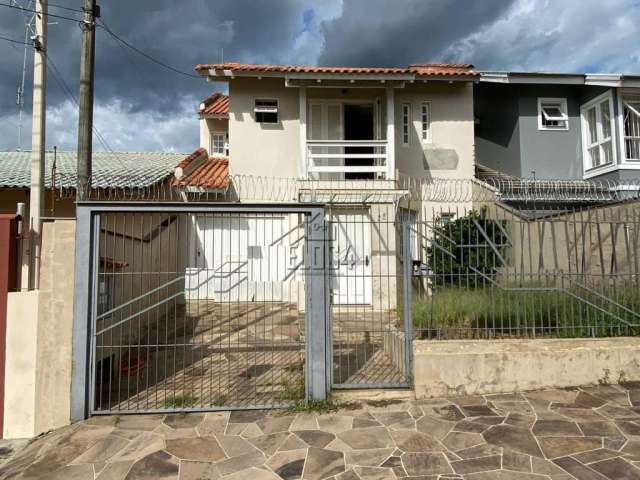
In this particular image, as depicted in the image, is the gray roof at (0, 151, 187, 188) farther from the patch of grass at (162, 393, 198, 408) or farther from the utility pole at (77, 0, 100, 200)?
the patch of grass at (162, 393, 198, 408)

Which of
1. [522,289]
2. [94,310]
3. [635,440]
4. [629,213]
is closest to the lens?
[635,440]

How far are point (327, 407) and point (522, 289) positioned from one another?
2.86m

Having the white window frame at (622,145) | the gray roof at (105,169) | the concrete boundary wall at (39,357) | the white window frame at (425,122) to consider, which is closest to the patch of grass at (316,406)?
the concrete boundary wall at (39,357)

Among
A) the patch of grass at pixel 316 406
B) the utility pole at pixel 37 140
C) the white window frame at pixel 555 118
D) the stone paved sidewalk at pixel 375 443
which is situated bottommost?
the stone paved sidewalk at pixel 375 443

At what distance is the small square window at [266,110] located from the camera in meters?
10.9

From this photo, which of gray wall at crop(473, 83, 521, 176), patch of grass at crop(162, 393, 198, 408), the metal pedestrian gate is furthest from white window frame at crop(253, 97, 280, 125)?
patch of grass at crop(162, 393, 198, 408)

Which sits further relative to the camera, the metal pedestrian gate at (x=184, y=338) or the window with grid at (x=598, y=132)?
the window with grid at (x=598, y=132)

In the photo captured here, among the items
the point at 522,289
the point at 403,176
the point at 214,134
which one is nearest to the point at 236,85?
the point at 214,134

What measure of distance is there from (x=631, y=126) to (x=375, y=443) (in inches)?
526

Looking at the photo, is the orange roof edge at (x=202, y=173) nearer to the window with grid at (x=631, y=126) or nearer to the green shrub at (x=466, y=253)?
the green shrub at (x=466, y=253)

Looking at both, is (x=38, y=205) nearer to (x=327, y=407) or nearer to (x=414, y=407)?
(x=327, y=407)

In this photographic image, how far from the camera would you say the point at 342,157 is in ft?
32.6

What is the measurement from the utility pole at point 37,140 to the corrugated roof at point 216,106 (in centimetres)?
810

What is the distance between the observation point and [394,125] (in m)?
10.6
